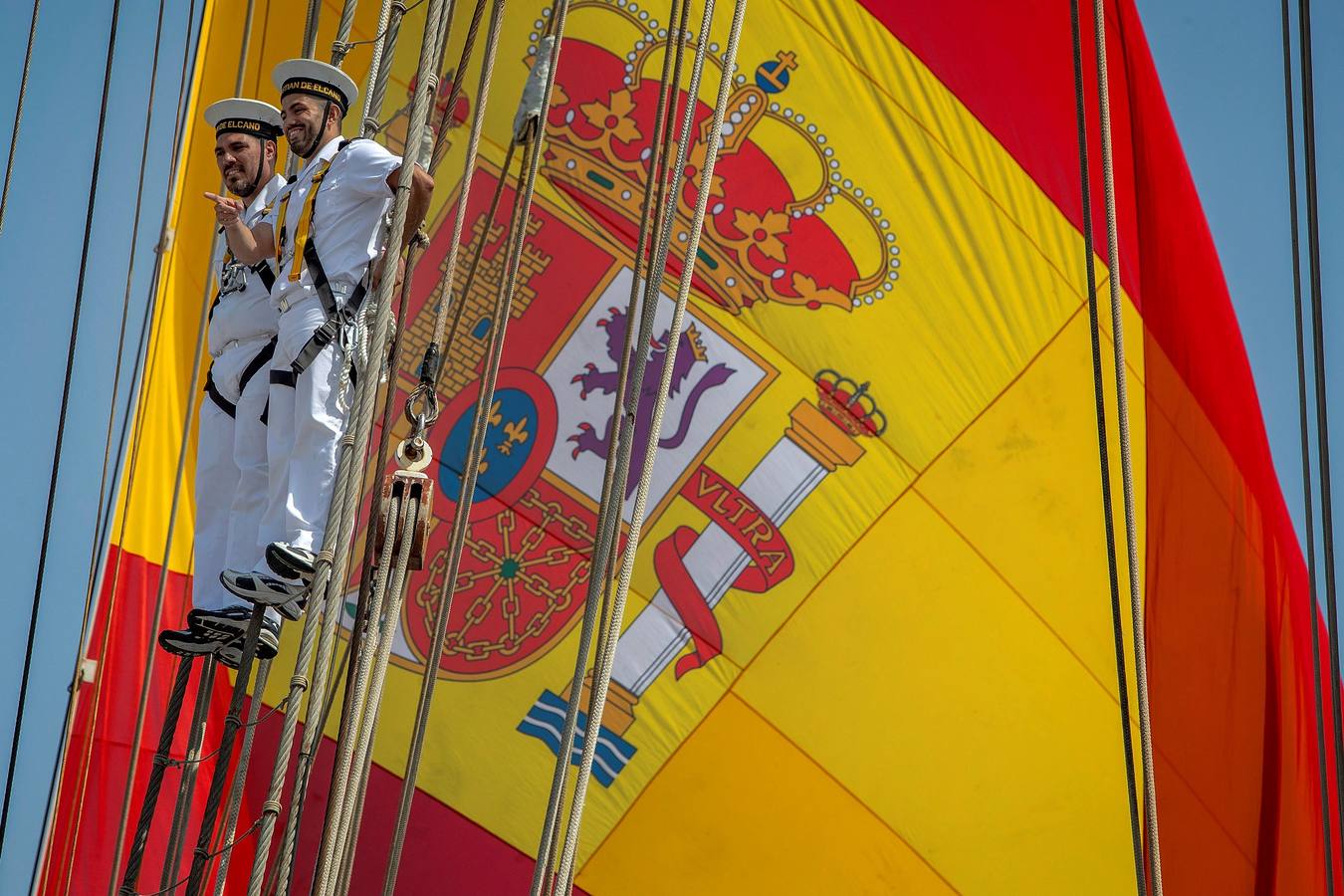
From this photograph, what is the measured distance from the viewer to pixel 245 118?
3344 millimetres

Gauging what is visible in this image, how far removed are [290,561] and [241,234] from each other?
29.0 inches

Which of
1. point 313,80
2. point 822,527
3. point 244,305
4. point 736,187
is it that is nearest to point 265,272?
point 244,305

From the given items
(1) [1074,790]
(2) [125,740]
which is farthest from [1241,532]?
(2) [125,740]

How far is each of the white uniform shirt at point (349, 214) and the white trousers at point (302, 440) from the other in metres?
0.07

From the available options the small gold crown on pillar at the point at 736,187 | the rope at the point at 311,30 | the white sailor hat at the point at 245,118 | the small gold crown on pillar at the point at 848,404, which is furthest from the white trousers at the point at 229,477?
the small gold crown on pillar at the point at 848,404

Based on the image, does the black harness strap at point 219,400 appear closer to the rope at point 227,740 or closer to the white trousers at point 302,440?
the white trousers at point 302,440

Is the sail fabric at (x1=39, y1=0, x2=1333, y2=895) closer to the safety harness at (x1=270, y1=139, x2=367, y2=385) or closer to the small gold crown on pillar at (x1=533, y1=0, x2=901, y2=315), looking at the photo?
the small gold crown on pillar at (x1=533, y1=0, x2=901, y2=315)

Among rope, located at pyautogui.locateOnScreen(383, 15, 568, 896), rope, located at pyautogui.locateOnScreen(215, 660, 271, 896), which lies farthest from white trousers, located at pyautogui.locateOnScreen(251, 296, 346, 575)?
rope, located at pyautogui.locateOnScreen(383, 15, 568, 896)

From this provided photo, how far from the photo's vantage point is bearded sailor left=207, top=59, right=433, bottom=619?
2.92 metres

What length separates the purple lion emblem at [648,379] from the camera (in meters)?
7.73

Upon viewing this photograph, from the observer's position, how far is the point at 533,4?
8.55 meters

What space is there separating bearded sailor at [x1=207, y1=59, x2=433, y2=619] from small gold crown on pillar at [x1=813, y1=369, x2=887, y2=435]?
5.08 m

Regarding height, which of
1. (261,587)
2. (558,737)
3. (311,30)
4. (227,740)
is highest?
(311,30)

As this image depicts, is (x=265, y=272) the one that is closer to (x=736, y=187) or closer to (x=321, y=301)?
(x=321, y=301)
